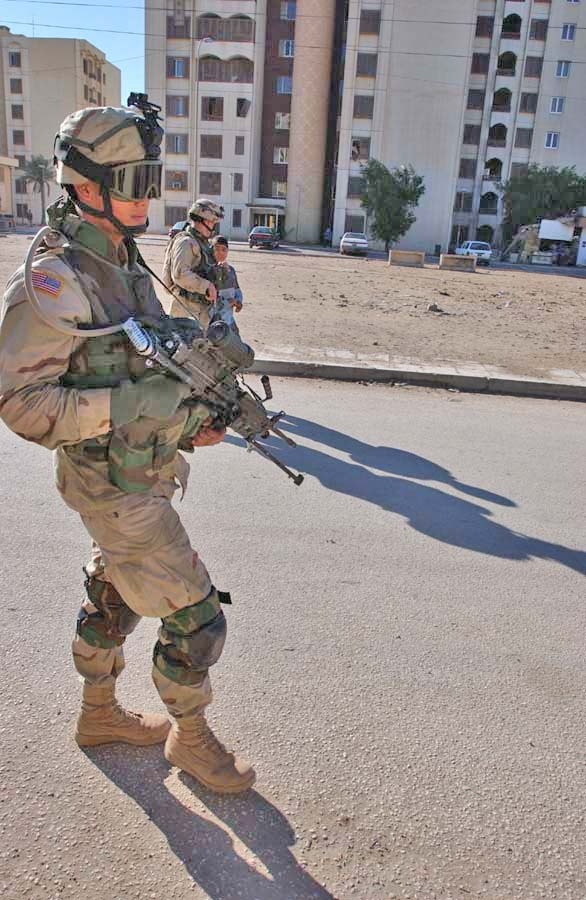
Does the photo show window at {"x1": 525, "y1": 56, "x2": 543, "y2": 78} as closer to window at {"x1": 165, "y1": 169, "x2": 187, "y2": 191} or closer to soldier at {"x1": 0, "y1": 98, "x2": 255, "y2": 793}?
window at {"x1": 165, "y1": 169, "x2": 187, "y2": 191}

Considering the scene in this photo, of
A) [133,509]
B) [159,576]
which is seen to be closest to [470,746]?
[159,576]

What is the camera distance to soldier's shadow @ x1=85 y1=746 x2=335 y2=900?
1.91 m

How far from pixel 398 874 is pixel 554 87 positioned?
205 ft

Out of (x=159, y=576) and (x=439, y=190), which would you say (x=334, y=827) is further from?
(x=439, y=190)

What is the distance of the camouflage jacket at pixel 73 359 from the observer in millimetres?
1831

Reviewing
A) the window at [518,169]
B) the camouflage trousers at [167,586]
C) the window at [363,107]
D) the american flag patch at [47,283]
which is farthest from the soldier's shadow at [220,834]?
the window at [518,169]

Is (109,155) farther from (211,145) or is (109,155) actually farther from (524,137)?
(524,137)

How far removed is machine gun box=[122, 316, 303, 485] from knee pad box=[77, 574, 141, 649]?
2.16 feet

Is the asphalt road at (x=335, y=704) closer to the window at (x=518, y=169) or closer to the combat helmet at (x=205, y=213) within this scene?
the combat helmet at (x=205, y=213)

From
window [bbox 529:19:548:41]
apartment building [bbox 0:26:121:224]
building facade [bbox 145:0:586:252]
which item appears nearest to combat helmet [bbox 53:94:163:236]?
building facade [bbox 145:0:586:252]

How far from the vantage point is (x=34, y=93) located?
66.6m

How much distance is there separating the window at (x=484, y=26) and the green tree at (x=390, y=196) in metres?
14.1

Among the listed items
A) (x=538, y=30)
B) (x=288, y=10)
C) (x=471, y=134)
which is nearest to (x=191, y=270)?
(x=471, y=134)

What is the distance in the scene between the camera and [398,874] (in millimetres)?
1983
